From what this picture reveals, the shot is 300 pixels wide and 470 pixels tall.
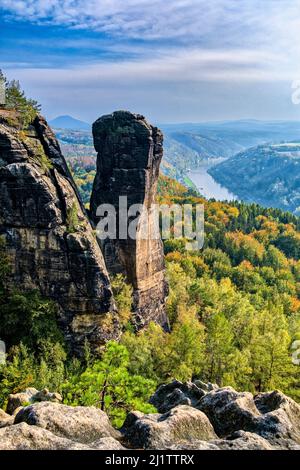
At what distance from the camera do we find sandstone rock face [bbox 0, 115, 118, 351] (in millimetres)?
44375

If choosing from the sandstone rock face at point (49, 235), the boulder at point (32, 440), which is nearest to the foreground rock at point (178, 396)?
the boulder at point (32, 440)

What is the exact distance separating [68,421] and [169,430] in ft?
11.5

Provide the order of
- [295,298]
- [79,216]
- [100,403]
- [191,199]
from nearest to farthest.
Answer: [100,403], [79,216], [295,298], [191,199]

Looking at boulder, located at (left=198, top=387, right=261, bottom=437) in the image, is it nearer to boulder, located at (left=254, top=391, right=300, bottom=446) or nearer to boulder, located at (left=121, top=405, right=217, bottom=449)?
boulder, located at (left=254, top=391, right=300, bottom=446)

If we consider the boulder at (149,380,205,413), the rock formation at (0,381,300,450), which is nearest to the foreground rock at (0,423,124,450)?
the rock formation at (0,381,300,450)

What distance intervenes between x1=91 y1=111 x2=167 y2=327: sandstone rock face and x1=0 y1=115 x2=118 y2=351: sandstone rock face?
33.6 feet

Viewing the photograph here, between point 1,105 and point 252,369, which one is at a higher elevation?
point 1,105

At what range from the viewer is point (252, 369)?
51344 millimetres

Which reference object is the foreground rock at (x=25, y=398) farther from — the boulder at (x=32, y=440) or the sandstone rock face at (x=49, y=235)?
the sandstone rock face at (x=49, y=235)

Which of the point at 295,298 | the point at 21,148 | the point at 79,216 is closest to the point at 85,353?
the point at 79,216

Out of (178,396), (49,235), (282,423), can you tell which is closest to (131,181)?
(49,235)

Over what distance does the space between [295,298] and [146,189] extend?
7255 cm

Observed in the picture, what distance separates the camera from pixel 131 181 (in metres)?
57.4

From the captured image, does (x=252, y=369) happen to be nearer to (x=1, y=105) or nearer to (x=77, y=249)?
(x=77, y=249)
